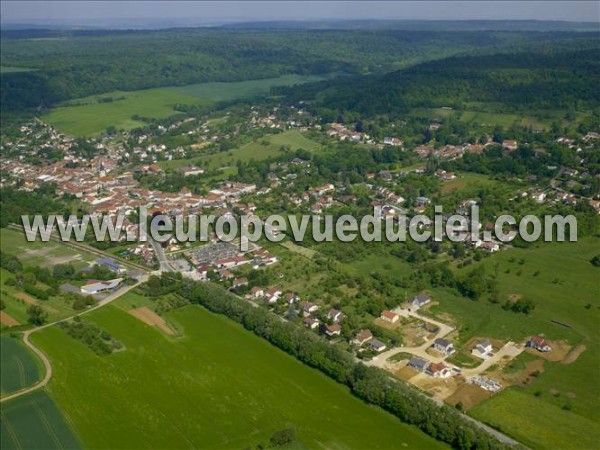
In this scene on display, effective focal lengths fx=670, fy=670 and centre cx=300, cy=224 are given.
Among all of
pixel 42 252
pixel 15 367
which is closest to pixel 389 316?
pixel 15 367

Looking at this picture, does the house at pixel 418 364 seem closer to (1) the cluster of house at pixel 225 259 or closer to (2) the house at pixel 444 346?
(2) the house at pixel 444 346

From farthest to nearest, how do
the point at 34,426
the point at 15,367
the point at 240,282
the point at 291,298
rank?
1. the point at 240,282
2. the point at 291,298
3. the point at 15,367
4. the point at 34,426

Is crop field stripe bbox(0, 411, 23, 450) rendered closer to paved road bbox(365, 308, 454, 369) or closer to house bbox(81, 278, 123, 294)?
house bbox(81, 278, 123, 294)

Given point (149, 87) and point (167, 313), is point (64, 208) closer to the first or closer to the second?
point (167, 313)

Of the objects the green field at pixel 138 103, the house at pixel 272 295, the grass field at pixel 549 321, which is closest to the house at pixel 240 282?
the house at pixel 272 295

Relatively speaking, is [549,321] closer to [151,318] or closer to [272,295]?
[272,295]
